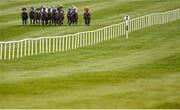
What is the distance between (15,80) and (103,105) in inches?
232

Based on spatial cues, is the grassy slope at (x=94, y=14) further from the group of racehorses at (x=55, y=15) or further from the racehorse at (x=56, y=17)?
the racehorse at (x=56, y=17)

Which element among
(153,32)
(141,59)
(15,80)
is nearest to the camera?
(15,80)

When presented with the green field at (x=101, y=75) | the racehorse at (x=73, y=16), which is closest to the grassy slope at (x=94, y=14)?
the green field at (x=101, y=75)

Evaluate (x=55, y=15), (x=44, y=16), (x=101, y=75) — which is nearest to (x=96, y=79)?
(x=101, y=75)

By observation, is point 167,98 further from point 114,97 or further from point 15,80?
point 15,80

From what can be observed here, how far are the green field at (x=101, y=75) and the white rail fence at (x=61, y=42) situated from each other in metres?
0.81

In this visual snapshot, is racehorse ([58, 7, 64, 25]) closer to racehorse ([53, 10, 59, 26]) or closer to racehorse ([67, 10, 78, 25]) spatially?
racehorse ([53, 10, 59, 26])

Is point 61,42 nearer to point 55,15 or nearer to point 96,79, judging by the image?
point 96,79

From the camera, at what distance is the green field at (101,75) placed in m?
18.2

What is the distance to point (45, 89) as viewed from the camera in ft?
66.8

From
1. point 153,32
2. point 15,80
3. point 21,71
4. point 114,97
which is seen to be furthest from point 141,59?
point 153,32

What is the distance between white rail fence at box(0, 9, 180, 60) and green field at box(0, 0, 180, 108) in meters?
0.81

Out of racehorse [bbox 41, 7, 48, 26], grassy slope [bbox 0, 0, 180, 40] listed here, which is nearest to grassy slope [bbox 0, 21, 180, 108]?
grassy slope [bbox 0, 0, 180, 40]

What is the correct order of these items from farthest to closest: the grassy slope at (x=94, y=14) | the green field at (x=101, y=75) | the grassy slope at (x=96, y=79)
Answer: the grassy slope at (x=94, y=14) → the green field at (x=101, y=75) → the grassy slope at (x=96, y=79)
